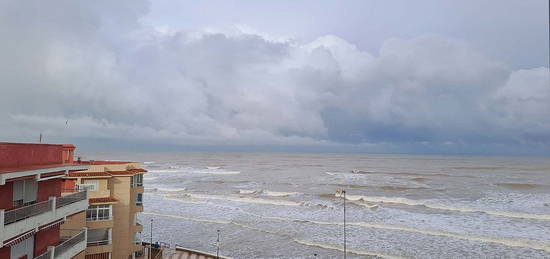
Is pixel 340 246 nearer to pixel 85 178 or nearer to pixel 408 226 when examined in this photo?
pixel 408 226

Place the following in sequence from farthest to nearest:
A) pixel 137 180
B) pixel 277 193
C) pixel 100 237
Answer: pixel 277 193, pixel 137 180, pixel 100 237

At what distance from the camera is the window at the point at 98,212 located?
20203 millimetres

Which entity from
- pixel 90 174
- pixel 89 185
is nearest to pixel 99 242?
pixel 89 185

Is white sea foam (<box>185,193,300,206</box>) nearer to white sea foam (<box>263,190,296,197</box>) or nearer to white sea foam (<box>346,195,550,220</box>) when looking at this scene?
white sea foam (<box>263,190,296,197</box>)

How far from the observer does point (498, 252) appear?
29969mm

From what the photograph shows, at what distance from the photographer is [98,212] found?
20.5m

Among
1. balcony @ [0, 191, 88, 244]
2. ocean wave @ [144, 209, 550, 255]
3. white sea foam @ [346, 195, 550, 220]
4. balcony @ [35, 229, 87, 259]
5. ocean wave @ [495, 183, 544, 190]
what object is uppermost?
balcony @ [0, 191, 88, 244]

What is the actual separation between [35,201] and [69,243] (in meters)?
2.72

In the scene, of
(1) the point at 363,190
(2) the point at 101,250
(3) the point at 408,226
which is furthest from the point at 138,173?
(1) the point at 363,190

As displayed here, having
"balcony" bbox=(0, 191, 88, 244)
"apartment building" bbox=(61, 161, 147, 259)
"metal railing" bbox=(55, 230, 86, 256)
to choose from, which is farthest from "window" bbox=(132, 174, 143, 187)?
"metal railing" bbox=(55, 230, 86, 256)

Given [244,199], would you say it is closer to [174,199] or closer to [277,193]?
[277,193]

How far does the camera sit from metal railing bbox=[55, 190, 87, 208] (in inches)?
567

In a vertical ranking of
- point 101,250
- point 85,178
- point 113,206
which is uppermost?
point 85,178

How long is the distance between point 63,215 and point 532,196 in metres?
73.0
